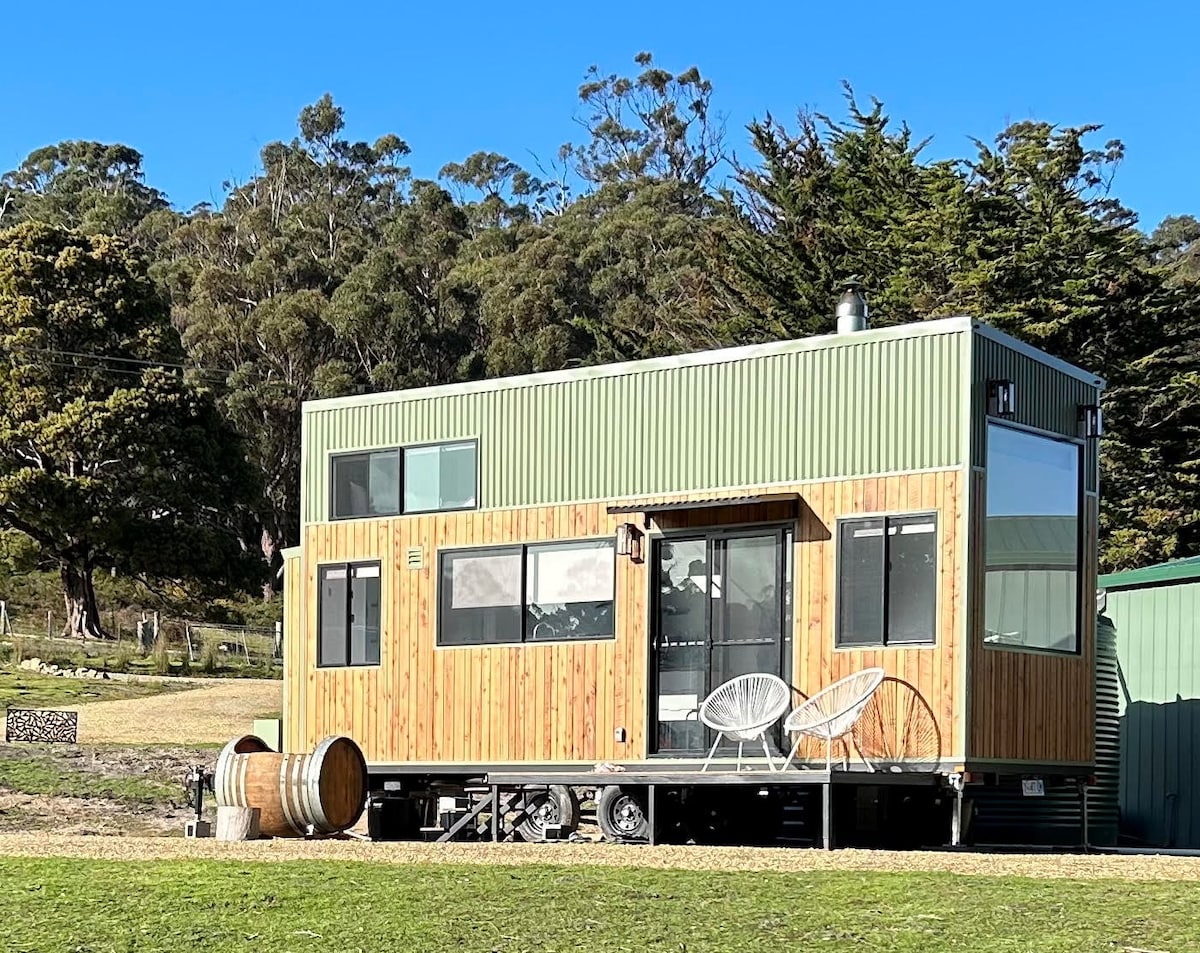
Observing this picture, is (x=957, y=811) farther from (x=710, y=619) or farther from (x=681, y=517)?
(x=681, y=517)

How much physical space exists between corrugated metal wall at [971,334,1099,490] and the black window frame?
646 mm

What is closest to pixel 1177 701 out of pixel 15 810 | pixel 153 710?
pixel 15 810

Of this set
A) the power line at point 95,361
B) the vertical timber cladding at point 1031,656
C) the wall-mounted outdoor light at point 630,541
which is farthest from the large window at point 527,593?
the power line at point 95,361

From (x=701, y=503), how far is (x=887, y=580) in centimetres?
161

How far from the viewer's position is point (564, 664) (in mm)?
16375

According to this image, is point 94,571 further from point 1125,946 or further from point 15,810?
point 1125,946

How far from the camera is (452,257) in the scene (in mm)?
71438

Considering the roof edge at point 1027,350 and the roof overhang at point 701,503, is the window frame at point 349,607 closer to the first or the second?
the roof overhang at point 701,503

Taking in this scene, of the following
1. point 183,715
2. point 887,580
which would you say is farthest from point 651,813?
point 183,715

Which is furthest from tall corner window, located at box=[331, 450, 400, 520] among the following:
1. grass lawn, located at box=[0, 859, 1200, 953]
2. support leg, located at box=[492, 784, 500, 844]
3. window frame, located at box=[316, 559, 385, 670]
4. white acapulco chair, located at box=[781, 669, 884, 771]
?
grass lawn, located at box=[0, 859, 1200, 953]

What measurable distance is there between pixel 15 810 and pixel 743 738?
366 inches

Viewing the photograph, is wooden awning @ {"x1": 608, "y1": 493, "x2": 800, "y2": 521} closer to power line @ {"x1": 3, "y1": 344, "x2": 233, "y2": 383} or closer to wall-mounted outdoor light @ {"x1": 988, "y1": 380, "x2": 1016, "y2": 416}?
wall-mounted outdoor light @ {"x1": 988, "y1": 380, "x2": 1016, "y2": 416}

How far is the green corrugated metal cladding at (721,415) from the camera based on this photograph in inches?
579

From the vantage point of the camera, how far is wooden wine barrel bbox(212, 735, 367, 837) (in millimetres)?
15688
